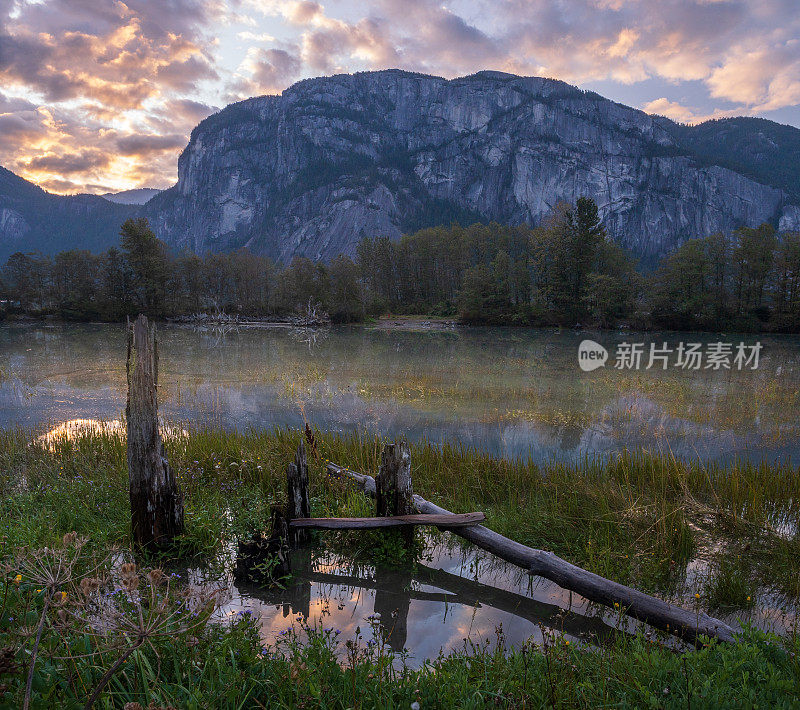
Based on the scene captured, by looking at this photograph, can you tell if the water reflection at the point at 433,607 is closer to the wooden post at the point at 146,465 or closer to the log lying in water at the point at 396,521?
the log lying in water at the point at 396,521

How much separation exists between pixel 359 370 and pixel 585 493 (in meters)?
17.2

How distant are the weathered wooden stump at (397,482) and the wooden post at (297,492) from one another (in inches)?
34.8

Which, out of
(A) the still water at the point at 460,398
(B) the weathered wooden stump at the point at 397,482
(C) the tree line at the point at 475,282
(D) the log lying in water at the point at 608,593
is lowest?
(A) the still water at the point at 460,398

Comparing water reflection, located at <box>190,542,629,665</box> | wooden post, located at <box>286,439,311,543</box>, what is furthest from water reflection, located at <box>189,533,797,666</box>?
wooden post, located at <box>286,439,311,543</box>

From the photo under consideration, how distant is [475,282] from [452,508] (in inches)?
2295

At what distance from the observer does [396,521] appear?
4926 millimetres

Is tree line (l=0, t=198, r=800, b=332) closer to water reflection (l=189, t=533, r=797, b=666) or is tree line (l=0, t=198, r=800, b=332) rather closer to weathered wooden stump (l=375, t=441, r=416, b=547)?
weathered wooden stump (l=375, t=441, r=416, b=547)

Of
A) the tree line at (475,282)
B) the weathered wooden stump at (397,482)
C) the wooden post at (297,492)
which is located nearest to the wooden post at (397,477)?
the weathered wooden stump at (397,482)

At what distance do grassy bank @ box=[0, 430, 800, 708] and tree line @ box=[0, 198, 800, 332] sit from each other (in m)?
50.8

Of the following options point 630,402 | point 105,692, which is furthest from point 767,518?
point 630,402

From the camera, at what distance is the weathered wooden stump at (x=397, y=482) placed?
5.14 metres

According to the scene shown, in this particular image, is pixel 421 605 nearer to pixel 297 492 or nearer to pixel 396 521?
pixel 396 521

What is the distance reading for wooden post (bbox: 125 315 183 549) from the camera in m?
5.01

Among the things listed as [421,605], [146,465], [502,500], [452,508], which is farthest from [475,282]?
[421,605]
